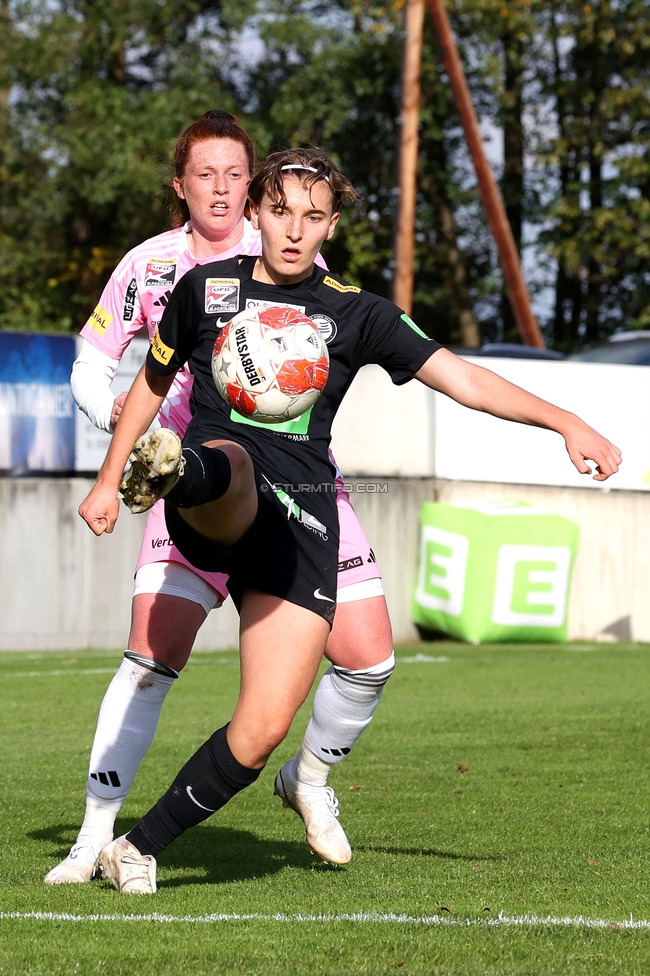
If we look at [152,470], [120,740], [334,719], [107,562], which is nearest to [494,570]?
[107,562]

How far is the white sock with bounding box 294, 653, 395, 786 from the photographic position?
15.3 ft

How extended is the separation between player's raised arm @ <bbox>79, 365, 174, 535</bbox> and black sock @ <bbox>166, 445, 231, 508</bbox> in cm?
22

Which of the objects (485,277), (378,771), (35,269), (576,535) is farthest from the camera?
(485,277)

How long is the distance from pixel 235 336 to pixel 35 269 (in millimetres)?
28399

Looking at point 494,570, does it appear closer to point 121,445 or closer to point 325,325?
point 325,325

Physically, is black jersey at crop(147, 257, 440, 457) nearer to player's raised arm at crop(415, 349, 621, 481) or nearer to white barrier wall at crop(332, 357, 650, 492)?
player's raised arm at crop(415, 349, 621, 481)

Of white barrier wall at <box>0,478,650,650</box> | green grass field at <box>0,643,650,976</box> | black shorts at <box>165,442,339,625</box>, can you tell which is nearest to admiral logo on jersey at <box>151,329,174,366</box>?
black shorts at <box>165,442,339,625</box>

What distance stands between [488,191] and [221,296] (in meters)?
20.8

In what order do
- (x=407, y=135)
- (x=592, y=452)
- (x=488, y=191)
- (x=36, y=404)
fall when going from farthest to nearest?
(x=488, y=191) < (x=407, y=135) < (x=36, y=404) < (x=592, y=452)

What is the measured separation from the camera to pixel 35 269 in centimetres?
3138

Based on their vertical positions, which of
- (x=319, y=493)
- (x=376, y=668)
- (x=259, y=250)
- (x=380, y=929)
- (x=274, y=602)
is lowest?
(x=380, y=929)

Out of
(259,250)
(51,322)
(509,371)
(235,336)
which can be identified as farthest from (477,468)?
(51,322)

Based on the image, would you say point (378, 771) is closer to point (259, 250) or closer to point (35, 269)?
point (259, 250)

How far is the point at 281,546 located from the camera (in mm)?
4035
